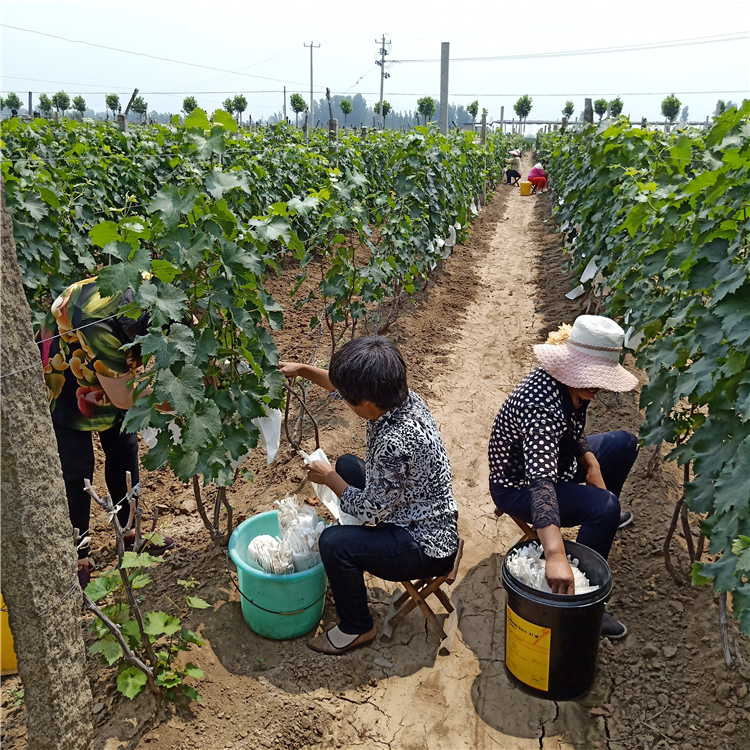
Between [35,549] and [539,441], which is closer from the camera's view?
→ [35,549]

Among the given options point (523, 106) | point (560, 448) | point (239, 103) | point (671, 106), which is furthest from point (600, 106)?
point (560, 448)

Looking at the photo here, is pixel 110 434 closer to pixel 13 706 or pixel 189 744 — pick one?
pixel 13 706

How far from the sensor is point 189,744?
2189mm

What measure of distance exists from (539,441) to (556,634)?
70 centimetres

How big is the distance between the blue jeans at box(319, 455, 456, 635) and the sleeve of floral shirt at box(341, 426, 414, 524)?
3.0 inches

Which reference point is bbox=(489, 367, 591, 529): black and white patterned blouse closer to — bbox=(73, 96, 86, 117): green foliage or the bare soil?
the bare soil

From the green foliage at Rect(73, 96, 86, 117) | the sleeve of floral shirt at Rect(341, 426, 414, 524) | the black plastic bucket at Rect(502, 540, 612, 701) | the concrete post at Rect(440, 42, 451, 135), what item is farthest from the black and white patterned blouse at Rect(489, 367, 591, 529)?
the green foliage at Rect(73, 96, 86, 117)

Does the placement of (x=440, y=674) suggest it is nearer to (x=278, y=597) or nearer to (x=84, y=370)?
(x=278, y=597)

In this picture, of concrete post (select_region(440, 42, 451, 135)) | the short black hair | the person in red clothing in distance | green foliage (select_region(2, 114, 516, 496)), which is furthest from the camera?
the person in red clothing in distance

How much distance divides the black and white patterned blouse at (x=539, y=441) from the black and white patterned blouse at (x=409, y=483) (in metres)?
0.33

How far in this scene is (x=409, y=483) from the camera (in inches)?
97.3

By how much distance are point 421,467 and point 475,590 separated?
38.8 inches

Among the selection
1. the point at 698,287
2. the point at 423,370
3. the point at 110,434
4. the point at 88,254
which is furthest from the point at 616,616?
the point at 88,254

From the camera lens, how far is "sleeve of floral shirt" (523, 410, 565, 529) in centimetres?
238
